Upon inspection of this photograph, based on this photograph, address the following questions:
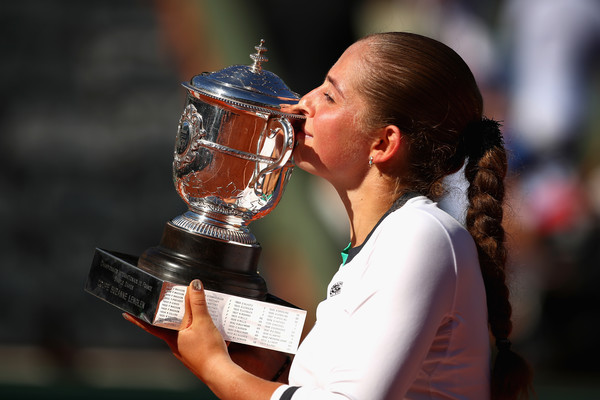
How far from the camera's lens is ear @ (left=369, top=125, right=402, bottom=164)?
138 centimetres

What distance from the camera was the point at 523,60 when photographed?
4004 millimetres

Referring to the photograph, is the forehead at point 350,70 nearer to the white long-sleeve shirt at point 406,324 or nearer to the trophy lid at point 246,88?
the trophy lid at point 246,88

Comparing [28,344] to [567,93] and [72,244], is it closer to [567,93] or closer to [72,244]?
[72,244]

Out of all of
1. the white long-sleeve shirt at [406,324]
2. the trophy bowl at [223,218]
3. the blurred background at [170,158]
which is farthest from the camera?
the blurred background at [170,158]

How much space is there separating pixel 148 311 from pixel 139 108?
241 centimetres

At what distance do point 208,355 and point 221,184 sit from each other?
44 centimetres

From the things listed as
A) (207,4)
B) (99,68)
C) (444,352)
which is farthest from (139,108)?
(444,352)

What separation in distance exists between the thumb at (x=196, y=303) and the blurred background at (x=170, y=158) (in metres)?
2.26

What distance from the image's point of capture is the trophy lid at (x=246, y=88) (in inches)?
62.7

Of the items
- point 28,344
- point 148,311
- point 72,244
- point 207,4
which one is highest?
point 207,4

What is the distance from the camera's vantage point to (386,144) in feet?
4.62

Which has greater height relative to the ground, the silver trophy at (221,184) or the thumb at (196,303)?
the silver trophy at (221,184)

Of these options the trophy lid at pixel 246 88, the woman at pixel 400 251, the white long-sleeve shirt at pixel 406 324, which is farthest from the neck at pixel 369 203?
the trophy lid at pixel 246 88

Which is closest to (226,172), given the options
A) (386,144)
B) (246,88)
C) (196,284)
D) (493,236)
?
(246,88)
